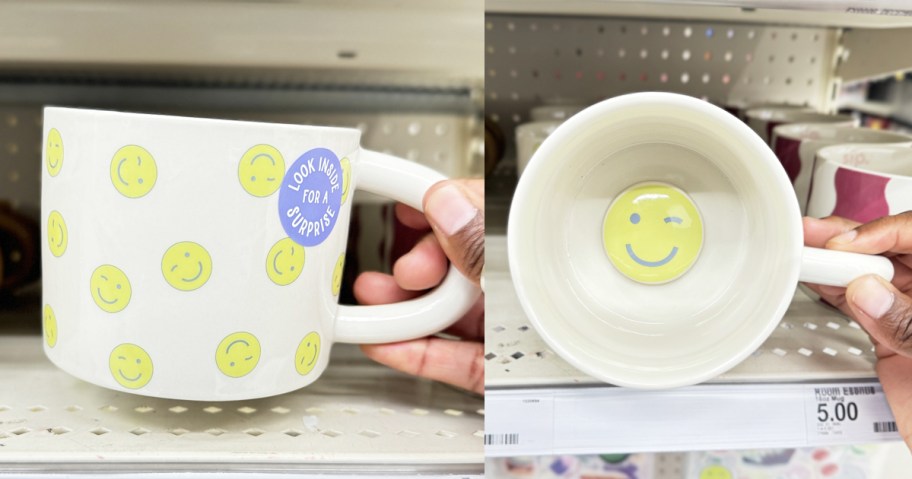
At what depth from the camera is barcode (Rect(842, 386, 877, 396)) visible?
0.48m

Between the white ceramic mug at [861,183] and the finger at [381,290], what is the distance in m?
0.34

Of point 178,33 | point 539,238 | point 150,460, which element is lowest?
point 150,460

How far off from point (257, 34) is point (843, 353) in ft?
1.91

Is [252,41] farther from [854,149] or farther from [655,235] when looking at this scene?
[854,149]

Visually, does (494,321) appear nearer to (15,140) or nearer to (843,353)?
(843,353)

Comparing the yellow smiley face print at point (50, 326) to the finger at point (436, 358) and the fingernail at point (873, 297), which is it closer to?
the finger at point (436, 358)

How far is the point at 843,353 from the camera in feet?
1.70

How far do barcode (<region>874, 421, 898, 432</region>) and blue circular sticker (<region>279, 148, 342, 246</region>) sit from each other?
41 centimetres

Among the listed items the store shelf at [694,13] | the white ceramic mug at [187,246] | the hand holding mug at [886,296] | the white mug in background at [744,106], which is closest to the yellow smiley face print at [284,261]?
the white ceramic mug at [187,246]

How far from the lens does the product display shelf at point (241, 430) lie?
15.8 inches

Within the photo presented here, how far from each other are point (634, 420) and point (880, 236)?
0.21 m

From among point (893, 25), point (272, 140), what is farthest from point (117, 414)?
point (893, 25)

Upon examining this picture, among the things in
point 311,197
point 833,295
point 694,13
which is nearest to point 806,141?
point 833,295

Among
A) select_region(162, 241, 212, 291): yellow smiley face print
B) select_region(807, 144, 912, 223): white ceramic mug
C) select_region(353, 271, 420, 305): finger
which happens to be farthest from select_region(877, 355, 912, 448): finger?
select_region(162, 241, 212, 291): yellow smiley face print
